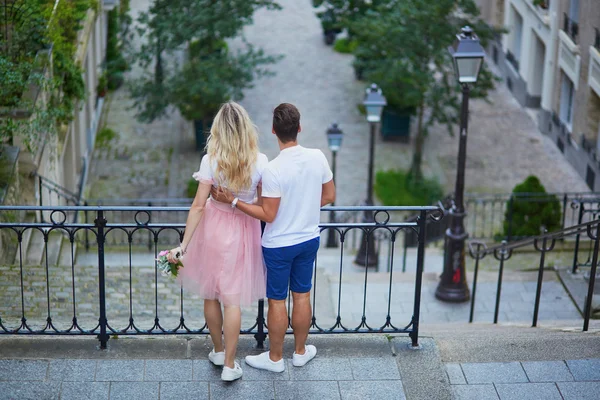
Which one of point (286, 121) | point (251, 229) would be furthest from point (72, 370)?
point (286, 121)

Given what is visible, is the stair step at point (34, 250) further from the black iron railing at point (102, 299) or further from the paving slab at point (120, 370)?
the paving slab at point (120, 370)

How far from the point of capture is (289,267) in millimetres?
6957

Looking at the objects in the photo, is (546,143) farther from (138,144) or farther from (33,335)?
(33,335)

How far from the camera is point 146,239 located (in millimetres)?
18359

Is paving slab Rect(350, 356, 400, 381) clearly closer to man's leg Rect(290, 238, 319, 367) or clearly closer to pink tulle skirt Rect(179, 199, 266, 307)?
man's leg Rect(290, 238, 319, 367)

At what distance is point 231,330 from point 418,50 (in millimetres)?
14383

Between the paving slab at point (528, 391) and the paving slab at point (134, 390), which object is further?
the paving slab at point (528, 391)

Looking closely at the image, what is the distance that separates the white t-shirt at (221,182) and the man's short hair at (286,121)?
0.24 m

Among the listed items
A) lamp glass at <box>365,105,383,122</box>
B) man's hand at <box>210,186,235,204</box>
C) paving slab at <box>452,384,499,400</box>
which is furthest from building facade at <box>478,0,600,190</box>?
man's hand at <box>210,186,235,204</box>

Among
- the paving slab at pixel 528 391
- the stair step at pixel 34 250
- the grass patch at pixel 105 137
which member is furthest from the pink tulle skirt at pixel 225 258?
the grass patch at pixel 105 137

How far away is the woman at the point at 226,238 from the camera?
6.57 m

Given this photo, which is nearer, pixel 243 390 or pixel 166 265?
pixel 166 265

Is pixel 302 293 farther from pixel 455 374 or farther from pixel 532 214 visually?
pixel 532 214

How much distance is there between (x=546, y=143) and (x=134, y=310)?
14.8 meters
